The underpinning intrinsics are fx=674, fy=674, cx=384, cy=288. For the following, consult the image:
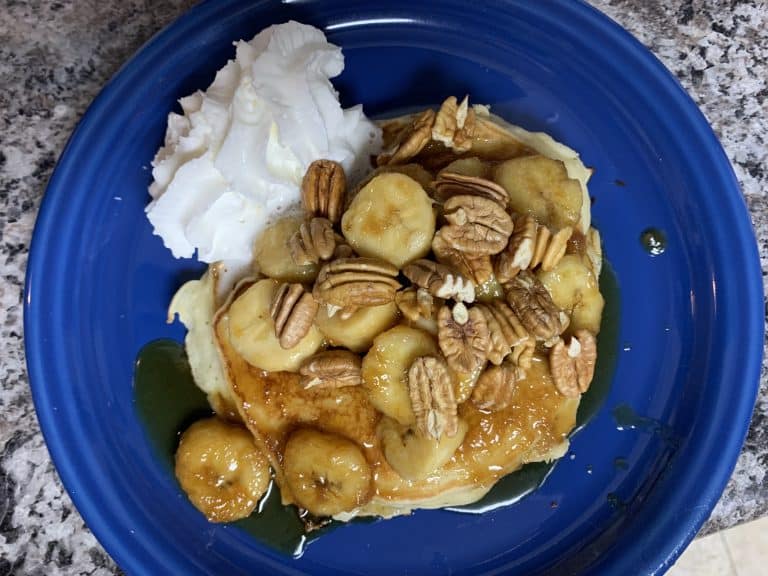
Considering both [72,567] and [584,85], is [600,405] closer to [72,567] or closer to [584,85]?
[584,85]

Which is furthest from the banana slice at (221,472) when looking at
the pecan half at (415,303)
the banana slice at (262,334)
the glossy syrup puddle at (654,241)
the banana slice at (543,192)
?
the glossy syrup puddle at (654,241)

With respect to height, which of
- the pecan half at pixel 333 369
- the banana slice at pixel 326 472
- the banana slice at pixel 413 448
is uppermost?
the pecan half at pixel 333 369

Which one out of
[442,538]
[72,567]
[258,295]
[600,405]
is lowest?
[72,567]

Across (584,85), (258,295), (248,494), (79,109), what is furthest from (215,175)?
(584,85)

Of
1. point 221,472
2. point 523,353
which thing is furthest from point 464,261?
point 221,472

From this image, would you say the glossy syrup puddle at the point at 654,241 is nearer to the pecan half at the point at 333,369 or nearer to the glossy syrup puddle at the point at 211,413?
the glossy syrup puddle at the point at 211,413

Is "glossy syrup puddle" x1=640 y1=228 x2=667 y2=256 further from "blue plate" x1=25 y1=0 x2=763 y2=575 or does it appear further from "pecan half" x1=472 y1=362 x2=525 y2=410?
"pecan half" x1=472 y1=362 x2=525 y2=410
